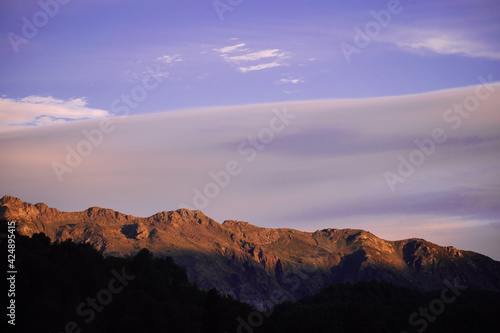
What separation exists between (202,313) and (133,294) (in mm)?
23554

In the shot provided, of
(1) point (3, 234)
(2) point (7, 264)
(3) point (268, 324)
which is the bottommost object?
(3) point (268, 324)

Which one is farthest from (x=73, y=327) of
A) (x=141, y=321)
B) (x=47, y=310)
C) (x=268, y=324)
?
(x=268, y=324)

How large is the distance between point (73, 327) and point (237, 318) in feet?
169

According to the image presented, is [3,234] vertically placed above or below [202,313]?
above

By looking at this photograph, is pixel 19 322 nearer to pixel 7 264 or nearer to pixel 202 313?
pixel 7 264

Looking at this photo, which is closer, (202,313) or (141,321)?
(141,321)

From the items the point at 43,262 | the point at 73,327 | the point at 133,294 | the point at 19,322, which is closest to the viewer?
the point at 19,322

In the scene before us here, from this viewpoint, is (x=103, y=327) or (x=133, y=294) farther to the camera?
(x=133, y=294)

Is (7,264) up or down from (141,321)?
up

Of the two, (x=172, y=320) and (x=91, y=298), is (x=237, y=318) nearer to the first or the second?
(x=172, y=320)

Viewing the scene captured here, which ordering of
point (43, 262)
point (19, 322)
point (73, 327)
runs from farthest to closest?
point (43, 262), point (73, 327), point (19, 322)

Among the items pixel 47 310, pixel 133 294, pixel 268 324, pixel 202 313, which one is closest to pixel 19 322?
pixel 47 310

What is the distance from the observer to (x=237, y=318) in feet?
629

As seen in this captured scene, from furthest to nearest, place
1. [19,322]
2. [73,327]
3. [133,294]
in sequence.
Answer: [133,294] < [73,327] < [19,322]
